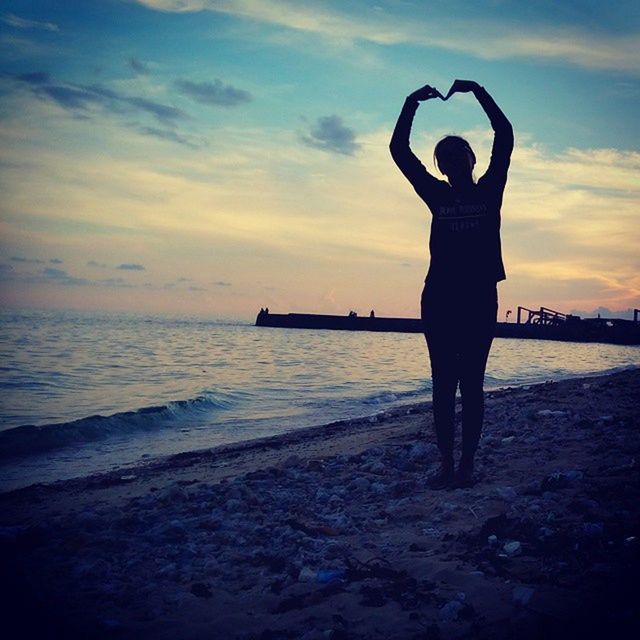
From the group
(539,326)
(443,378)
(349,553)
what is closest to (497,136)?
(443,378)

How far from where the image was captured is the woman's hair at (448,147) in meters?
3.89

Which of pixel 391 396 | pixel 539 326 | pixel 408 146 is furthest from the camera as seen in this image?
pixel 539 326

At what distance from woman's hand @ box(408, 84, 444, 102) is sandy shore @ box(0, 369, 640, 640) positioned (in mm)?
2931

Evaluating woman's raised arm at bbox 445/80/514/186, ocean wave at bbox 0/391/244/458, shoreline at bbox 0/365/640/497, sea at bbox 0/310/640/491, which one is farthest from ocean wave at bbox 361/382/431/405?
woman's raised arm at bbox 445/80/514/186

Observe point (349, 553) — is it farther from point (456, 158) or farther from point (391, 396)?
point (391, 396)

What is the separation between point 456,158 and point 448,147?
0.11m

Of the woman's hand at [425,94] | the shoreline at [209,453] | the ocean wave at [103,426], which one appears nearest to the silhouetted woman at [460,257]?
the woman's hand at [425,94]

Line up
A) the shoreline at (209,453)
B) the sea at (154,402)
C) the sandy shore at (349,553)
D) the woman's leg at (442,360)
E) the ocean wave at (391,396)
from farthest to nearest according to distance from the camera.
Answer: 1. the ocean wave at (391,396)
2. the sea at (154,402)
3. the shoreline at (209,453)
4. the woman's leg at (442,360)
5. the sandy shore at (349,553)

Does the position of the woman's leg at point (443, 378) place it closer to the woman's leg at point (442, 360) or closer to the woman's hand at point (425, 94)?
the woman's leg at point (442, 360)

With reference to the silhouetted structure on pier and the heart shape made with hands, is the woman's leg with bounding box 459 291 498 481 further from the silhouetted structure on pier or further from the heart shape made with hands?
the silhouetted structure on pier

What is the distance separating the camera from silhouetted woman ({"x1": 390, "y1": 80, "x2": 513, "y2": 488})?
3.74m

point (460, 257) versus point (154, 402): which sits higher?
point (460, 257)

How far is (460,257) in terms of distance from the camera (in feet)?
12.4

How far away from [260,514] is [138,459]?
4.52 meters
